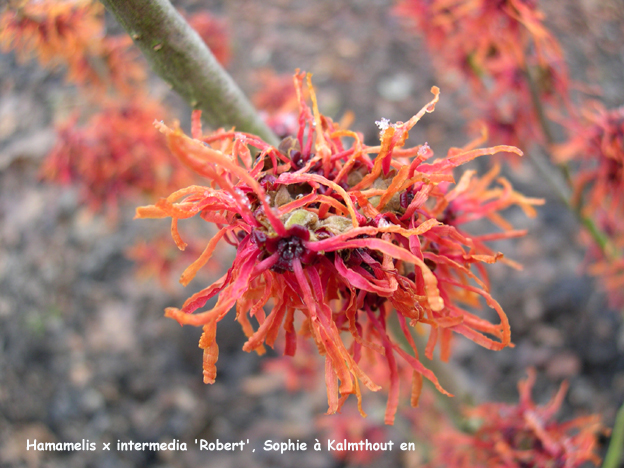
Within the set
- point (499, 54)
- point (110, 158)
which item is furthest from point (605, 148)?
point (110, 158)

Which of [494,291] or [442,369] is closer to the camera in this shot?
[442,369]

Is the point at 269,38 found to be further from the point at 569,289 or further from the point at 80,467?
the point at 80,467

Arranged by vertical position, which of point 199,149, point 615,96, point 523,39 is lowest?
point 199,149

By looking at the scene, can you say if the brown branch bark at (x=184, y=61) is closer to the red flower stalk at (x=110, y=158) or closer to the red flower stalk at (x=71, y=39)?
the red flower stalk at (x=71, y=39)

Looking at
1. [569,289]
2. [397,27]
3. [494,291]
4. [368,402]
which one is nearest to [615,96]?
[569,289]

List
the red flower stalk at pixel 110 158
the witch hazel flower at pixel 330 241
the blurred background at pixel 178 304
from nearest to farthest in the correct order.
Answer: the witch hazel flower at pixel 330 241
the red flower stalk at pixel 110 158
the blurred background at pixel 178 304

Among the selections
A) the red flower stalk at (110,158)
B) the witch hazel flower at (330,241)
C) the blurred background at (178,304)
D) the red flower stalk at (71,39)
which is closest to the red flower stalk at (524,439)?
the witch hazel flower at (330,241)

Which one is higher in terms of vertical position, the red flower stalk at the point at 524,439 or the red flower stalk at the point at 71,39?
the red flower stalk at the point at 71,39

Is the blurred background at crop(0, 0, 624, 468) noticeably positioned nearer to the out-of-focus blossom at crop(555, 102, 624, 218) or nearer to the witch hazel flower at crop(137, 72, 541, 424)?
the out-of-focus blossom at crop(555, 102, 624, 218)
